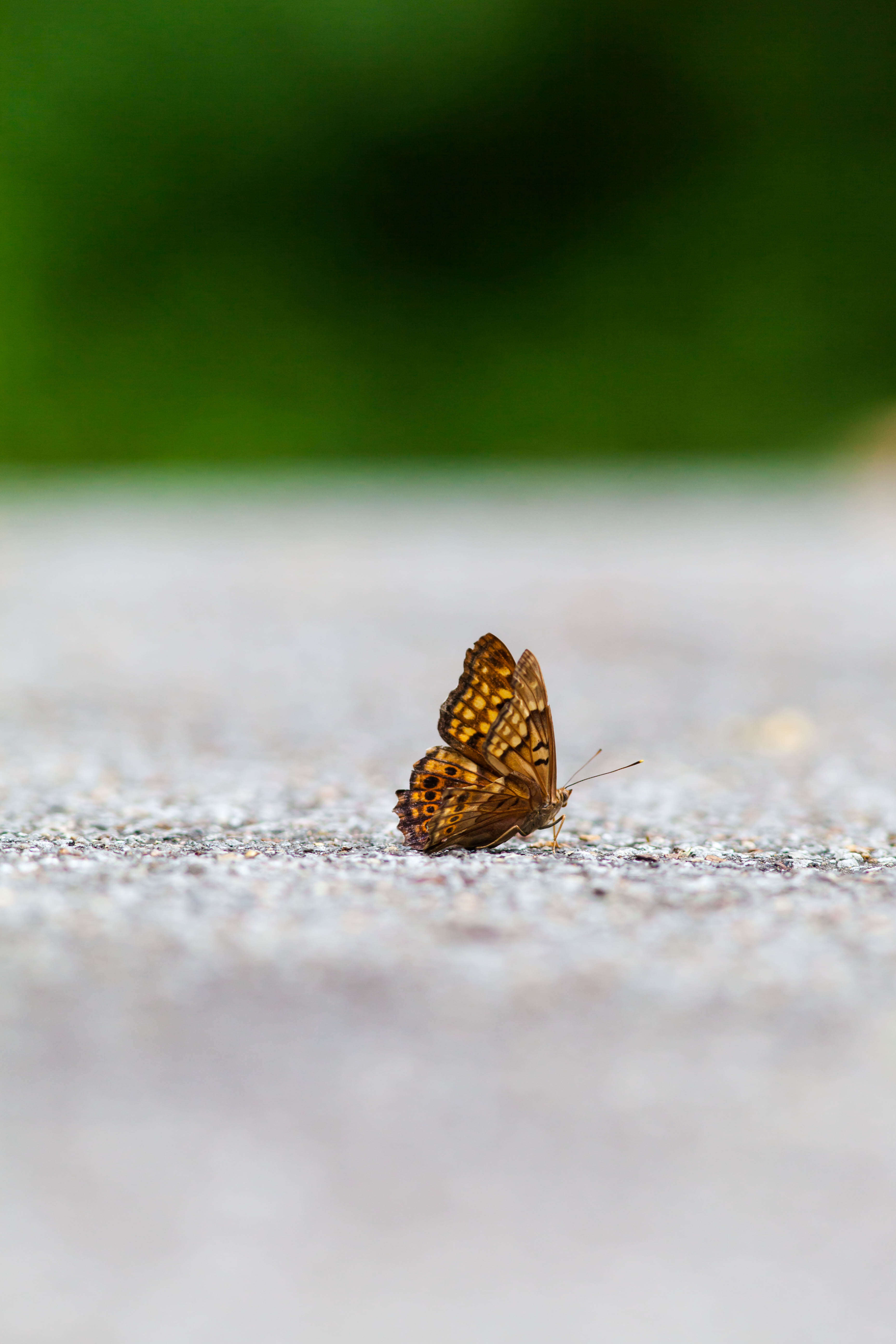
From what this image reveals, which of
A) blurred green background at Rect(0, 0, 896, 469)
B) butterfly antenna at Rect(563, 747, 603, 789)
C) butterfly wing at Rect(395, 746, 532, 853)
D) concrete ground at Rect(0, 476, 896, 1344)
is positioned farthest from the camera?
blurred green background at Rect(0, 0, 896, 469)

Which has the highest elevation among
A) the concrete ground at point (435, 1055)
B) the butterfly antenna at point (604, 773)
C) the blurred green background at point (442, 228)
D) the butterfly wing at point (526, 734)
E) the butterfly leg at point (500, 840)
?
the blurred green background at point (442, 228)

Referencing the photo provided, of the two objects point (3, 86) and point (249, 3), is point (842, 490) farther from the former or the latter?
point (3, 86)

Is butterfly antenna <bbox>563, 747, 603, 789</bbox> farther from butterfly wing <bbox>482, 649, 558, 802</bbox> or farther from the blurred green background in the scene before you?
the blurred green background

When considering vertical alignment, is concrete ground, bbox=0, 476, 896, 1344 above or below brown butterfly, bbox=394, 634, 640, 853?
below

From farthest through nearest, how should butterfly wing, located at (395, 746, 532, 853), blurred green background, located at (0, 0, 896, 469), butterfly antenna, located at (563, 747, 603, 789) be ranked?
blurred green background, located at (0, 0, 896, 469)
butterfly antenna, located at (563, 747, 603, 789)
butterfly wing, located at (395, 746, 532, 853)

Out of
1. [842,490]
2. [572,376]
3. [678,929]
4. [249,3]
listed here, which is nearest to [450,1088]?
[678,929]

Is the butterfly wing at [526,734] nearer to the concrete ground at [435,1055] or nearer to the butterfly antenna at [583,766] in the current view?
the concrete ground at [435,1055]

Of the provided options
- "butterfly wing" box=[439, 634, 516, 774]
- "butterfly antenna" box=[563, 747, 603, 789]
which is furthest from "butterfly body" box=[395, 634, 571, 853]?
"butterfly antenna" box=[563, 747, 603, 789]

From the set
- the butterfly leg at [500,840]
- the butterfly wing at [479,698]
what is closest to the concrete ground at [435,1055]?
the butterfly leg at [500,840]
